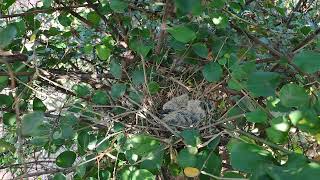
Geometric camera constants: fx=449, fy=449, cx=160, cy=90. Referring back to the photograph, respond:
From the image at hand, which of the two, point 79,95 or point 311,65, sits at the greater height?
point 311,65

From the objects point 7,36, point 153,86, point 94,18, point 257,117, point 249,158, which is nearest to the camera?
point 249,158

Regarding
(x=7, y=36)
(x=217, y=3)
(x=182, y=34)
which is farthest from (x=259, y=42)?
(x=7, y=36)

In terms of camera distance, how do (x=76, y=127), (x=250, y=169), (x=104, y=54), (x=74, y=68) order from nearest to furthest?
(x=250, y=169) → (x=76, y=127) → (x=104, y=54) → (x=74, y=68)

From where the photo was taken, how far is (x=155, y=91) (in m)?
0.82

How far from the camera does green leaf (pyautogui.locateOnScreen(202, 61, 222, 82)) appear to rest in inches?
29.6

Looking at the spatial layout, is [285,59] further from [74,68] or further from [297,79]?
[74,68]

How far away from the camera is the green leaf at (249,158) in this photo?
0.44m

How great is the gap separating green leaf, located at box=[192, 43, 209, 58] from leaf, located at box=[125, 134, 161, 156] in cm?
20

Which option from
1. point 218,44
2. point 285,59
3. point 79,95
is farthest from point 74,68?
point 285,59

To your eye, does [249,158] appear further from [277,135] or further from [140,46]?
[140,46]

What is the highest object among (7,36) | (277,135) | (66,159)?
(7,36)

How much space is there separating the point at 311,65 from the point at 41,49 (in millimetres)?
605

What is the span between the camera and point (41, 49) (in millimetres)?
940

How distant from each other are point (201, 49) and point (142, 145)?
0.76ft
